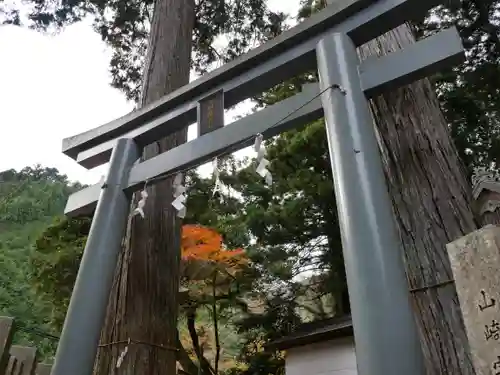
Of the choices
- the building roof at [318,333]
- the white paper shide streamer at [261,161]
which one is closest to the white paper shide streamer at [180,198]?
the white paper shide streamer at [261,161]

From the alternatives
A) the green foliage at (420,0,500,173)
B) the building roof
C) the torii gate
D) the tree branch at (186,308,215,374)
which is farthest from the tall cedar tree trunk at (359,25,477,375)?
the tree branch at (186,308,215,374)

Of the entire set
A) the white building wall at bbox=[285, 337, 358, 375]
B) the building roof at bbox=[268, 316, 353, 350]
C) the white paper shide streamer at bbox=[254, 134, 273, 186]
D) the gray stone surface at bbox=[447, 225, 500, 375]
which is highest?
the white paper shide streamer at bbox=[254, 134, 273, 186]

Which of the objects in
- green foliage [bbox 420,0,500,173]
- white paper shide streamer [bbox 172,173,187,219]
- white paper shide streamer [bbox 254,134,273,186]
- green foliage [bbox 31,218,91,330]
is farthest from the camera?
green foliage [bbox 420,0,500,173]

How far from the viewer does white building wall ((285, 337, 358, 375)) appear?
A: 5.00 m

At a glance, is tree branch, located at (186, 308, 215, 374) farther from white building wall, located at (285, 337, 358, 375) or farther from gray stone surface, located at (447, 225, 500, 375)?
gray stone surface, located at (447, 225, 500, 375)

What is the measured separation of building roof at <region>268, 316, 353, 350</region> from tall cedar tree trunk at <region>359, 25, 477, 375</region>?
9.88ft

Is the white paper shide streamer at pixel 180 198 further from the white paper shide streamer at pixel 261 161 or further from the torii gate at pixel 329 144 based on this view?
the white paper shide streamer at pixel 261 161

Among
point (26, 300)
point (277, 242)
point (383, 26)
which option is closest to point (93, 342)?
point (383, 26)

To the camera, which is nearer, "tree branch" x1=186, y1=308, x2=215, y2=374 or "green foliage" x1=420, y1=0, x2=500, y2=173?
"green foliage" x1=420, y1=0, x2=500, y2=173

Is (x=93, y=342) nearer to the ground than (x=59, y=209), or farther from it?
nearer to the ground

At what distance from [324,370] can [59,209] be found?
507 inches

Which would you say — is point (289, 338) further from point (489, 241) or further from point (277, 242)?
point (489, 241)

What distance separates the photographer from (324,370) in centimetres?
517

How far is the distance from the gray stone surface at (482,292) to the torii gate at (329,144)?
268 millimetres
